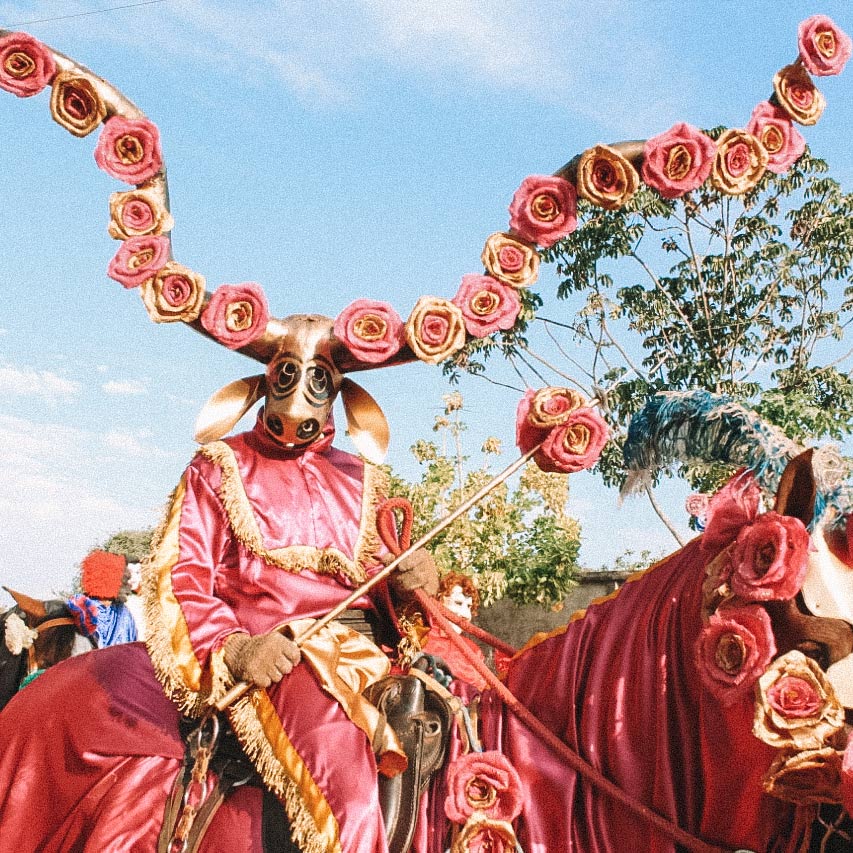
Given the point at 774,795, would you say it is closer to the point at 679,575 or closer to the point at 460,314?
the point at 679,575

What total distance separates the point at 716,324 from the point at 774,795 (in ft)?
32.8

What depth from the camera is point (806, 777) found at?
1972mm

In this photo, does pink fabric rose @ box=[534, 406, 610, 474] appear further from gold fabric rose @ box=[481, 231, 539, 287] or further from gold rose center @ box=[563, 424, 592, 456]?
gold fabric rose @ box=[481, 231, 539, 287]

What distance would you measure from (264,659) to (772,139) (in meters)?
2.29

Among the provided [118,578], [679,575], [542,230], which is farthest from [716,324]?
[679,575]

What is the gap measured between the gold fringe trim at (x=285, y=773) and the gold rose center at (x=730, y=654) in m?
1.06

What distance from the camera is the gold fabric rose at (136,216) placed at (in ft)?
11.4

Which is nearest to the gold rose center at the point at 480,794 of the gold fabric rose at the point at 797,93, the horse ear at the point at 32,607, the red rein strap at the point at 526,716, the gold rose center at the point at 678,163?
the red rein strap at the point at 526,716

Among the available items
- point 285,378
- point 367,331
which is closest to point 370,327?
point 367,331

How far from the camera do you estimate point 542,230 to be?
3342 mm

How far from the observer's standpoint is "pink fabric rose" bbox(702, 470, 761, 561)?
232 centimetres

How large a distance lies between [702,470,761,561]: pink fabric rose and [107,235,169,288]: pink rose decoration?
2.07m

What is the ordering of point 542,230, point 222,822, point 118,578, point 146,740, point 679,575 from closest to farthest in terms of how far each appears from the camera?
point 679,575
point 222,822
point 146,740
point 542,230
point 118,578

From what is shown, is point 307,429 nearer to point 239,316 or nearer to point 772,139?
point 239,316
